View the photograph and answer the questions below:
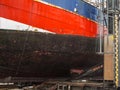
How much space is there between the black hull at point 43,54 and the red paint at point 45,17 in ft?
0.98

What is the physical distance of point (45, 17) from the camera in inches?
327

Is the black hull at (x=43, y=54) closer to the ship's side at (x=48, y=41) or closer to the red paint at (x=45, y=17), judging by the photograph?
the ship's side at (x=48, y=41)

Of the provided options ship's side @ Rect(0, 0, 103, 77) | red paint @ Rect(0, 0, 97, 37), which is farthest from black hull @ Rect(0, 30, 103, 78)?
red paint @ Rect(0, 0, 97, 37)

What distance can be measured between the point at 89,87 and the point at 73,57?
1.66 m

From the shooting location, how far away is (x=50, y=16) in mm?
8430

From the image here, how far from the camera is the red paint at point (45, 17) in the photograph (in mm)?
7574

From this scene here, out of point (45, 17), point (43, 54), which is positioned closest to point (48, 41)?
point (43, 54)

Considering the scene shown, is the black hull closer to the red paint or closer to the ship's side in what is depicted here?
the ship's side

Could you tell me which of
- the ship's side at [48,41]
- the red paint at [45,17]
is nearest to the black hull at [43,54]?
the ship's side at [48,41]

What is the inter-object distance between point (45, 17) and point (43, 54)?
978 millimetres

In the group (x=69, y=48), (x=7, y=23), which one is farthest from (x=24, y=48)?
(x=69, y=48)

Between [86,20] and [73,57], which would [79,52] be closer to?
[73,57]

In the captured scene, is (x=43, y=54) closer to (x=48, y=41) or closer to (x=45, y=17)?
(x=48, y=41)

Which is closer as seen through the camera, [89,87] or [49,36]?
[89,87]
